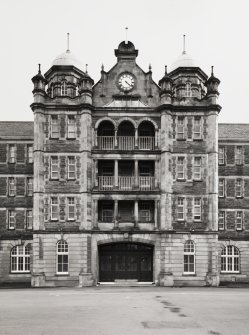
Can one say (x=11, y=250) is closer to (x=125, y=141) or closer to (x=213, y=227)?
(x=125, y=141)

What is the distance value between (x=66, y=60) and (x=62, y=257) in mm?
19348

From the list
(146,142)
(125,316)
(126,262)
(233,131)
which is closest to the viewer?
(125,316)

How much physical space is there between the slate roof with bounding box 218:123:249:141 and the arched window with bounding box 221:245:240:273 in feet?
35.2

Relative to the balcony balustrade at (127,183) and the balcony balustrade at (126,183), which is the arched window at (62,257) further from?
the balcony balustrade at (126,183)

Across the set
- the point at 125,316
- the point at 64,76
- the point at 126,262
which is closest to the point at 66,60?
the point at 64,76

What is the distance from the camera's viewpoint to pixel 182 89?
49062 mm

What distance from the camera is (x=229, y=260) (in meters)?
49.0

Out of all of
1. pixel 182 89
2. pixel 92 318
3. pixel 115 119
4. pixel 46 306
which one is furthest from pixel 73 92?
pixel 92 318

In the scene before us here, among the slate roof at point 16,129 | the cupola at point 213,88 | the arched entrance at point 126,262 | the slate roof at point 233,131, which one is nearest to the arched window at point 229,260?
the arched entrance at point 126,262

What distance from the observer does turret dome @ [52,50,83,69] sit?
51.0 m

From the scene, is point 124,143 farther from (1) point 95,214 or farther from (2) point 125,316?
(2) point 125,316

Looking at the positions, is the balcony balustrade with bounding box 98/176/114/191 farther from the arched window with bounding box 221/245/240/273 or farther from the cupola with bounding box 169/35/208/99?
the arched window with bounding box 221/245/240/273

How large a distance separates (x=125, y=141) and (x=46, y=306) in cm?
2255

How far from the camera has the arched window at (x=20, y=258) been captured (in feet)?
161
